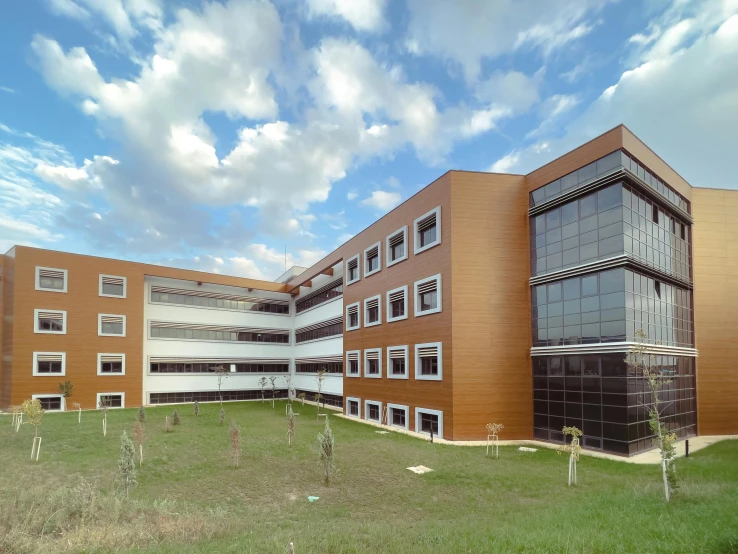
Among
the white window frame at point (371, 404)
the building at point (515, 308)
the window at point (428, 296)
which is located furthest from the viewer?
the white window frame at point (371, 404)

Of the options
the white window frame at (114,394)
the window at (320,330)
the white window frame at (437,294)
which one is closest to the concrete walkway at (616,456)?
the white window frame at (437,294)

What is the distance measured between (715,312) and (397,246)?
20.5m

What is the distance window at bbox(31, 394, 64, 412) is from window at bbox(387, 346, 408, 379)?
92.1 ft

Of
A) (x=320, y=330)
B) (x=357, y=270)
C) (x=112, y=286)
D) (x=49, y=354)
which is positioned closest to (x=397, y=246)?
(x=357, y=270)

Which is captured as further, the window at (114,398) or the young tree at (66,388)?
the window at (114,398)

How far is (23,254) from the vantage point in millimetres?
35062

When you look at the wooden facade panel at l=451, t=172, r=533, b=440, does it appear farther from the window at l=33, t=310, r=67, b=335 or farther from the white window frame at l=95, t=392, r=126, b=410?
the window at l=33, t=310, r=67, b=335

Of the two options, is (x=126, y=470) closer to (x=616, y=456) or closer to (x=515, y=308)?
(x=616, y=456)

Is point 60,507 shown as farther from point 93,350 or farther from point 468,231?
point 93,350

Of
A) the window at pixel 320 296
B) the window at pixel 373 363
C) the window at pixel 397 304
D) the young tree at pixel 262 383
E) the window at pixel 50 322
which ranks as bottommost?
the young tree at pixel 262 383

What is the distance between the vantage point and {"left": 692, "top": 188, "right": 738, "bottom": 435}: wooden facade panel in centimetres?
2555

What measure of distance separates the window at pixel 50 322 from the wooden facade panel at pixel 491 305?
111 ft

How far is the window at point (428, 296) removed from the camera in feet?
83.1

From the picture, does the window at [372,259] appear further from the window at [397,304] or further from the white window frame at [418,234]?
the white window frame at [418,234]
